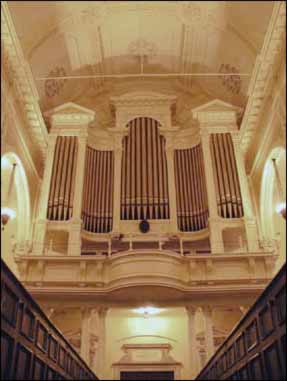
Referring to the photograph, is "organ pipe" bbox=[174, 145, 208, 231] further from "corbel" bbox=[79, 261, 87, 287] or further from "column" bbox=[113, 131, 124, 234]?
"corbel" bbox=[79, 261, 87, 287]

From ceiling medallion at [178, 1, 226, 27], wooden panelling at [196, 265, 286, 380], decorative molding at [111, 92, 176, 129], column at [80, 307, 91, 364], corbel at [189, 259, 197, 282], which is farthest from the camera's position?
decorative molding at [111, 92, 176, 129]

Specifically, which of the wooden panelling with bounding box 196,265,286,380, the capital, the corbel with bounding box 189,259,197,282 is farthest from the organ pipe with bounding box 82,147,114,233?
the wooden panelling with bounding box 196,265,286,380

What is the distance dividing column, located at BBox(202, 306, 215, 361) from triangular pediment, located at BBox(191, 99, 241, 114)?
197 inches

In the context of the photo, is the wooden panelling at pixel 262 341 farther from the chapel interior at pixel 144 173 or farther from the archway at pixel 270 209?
the archway at pixel 270 209

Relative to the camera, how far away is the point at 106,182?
33.3 feet

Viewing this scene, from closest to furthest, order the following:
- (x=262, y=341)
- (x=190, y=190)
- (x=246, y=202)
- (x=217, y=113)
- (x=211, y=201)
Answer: (x=262, y=341)
(x=246, y=202)
(x=211, y=201)
(x=190, y=190)
(x=217, y=113)

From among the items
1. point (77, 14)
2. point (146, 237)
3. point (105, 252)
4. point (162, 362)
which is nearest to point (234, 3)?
point (77, 14)

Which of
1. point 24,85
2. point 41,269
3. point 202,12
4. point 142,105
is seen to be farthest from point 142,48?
point 41,269

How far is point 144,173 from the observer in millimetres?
10125

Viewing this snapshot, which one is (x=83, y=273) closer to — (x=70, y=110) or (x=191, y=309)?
(x=191, y=309)

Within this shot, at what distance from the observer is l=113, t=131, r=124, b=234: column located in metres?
9.36

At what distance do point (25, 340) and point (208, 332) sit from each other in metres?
5.06

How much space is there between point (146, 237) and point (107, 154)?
272 centimetres

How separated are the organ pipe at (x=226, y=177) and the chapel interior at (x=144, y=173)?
1.3 inches
